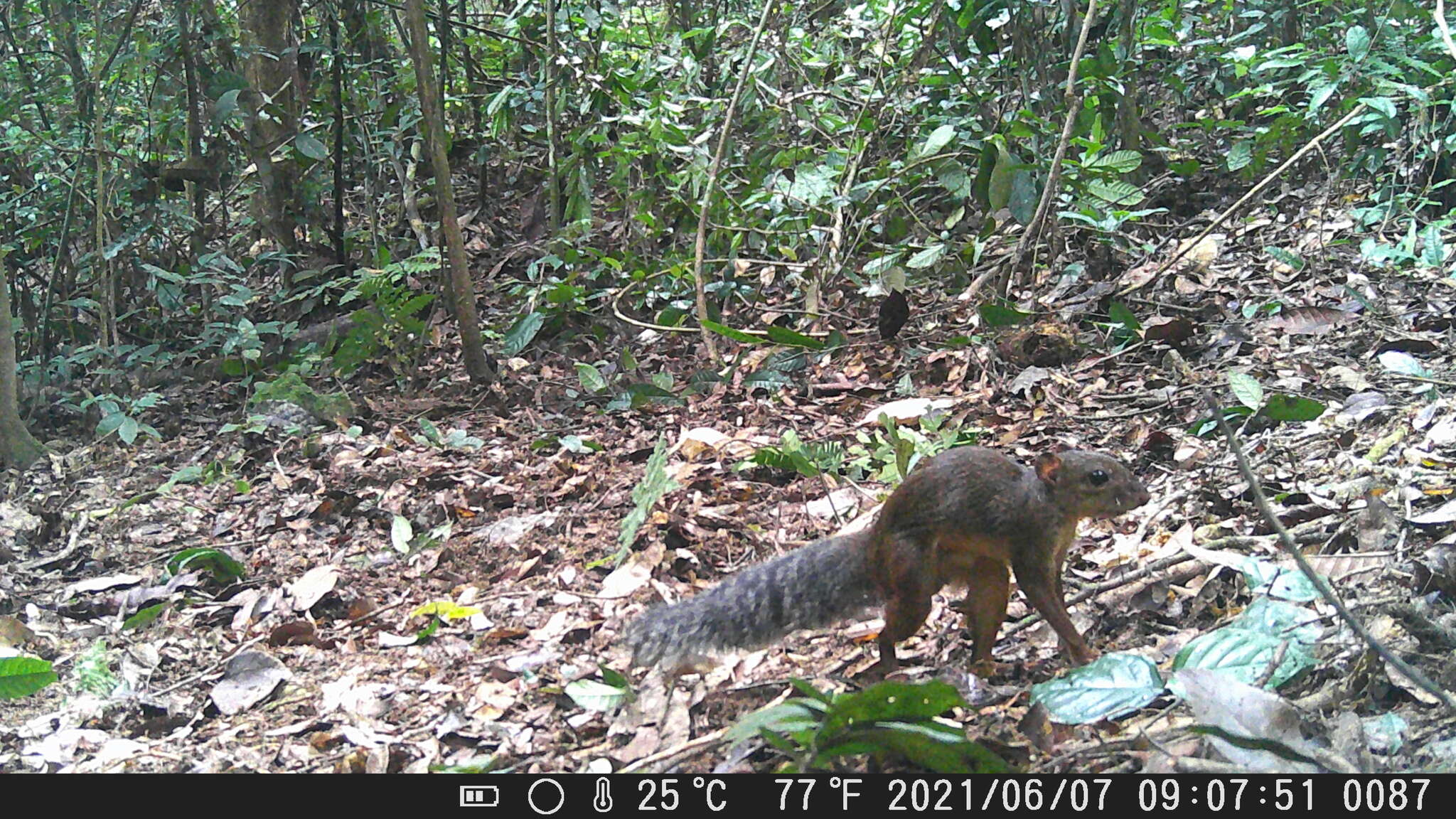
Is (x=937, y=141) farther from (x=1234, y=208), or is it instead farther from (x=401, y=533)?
(x=401, y=533)

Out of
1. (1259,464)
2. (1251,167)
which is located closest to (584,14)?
(1251,167)

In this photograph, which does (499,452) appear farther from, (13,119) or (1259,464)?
(13,119)

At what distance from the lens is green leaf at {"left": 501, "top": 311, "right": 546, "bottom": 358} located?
580 cm

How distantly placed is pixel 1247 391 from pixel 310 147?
4.61m

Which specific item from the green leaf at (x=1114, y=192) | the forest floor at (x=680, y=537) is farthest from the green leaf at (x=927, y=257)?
the green leaf at (x=1114, y=192)

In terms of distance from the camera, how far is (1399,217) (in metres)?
5.34

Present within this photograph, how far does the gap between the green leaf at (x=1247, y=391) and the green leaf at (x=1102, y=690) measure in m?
1.61

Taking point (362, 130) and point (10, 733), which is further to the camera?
point (362, 130)

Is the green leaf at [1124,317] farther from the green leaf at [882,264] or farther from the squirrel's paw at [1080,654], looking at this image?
the squirrel's paw at [1080,654]

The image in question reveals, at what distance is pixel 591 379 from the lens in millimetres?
5441
